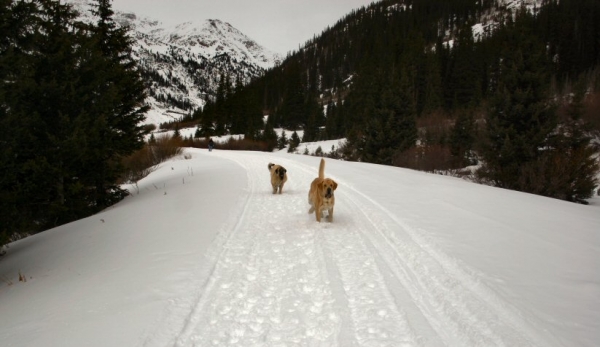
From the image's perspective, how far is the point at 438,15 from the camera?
385 ft

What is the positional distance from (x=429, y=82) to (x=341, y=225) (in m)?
56.8

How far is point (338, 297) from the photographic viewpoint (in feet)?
12.6

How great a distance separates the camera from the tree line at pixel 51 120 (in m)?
6.20

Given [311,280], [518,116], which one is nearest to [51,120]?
[311,280]

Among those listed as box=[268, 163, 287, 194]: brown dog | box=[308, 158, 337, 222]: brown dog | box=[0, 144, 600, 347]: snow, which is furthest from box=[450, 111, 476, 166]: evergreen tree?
box=[308, 158, 337, 222]: brown dog

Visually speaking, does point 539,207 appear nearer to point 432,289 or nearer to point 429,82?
point 432,289

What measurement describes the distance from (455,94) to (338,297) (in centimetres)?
6186

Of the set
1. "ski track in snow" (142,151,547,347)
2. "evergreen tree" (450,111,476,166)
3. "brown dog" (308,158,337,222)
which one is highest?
"evergreen tree" (450,111,476,166)

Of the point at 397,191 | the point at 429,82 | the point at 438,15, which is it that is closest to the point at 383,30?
the point at 438,15

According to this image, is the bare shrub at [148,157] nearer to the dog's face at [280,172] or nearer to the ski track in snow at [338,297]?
the dog's face at [280,172]

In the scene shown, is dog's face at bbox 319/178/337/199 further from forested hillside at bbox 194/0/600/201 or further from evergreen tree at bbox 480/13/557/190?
evergreen tree at bbox 480/13/557/190

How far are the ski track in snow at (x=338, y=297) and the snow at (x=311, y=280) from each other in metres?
0.02

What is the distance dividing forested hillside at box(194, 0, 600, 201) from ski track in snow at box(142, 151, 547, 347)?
1308 centimetres

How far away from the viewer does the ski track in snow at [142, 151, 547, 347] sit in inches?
122
